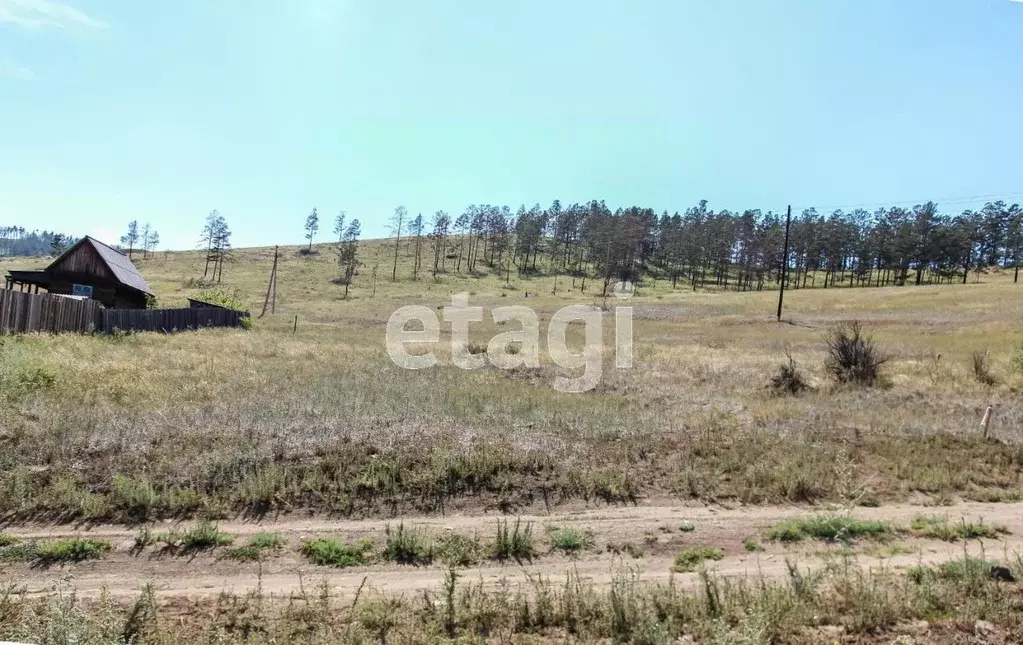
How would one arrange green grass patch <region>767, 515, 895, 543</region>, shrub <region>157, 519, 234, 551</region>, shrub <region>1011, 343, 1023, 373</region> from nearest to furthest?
shrub <region>157, 519, 234, 551</region> → green grass patch <region>767, 515, 895, 543</region> → shrub <region>1011, 343, 1023, 373</region>

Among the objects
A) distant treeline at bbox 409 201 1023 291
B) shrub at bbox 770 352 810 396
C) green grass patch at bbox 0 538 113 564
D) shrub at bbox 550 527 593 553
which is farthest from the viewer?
distant treeline at bbox 409 201 1023 291

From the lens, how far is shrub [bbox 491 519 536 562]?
5.82m

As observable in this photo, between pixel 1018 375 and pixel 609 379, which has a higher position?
pixel 1018 375

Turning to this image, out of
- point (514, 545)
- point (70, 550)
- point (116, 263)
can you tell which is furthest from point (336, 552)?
point (116, 263)

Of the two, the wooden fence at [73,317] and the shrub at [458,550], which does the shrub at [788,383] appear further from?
the wooden fence at [73,317]

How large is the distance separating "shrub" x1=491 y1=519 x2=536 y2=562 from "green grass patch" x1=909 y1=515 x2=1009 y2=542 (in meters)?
5.22

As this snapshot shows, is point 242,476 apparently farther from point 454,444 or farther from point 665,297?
point 665,297

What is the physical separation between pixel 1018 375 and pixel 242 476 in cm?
2248

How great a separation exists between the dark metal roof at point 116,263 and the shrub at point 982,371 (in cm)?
3940

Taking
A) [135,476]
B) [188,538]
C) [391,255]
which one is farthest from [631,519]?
[391,255]

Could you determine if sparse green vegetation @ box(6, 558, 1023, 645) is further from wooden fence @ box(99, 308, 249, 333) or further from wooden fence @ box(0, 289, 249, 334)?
wooden fence @ box(99, 308, 249, 333)

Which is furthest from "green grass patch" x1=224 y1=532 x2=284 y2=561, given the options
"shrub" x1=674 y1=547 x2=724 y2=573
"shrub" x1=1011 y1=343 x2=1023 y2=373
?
"shrub" x1=1011 y1=343 x2=1023 y2=373

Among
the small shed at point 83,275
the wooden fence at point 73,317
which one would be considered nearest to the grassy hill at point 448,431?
the wooden fence at point 73,317

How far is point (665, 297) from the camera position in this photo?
214 ft
